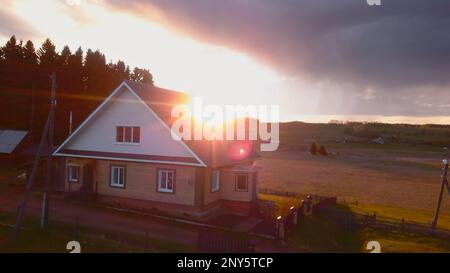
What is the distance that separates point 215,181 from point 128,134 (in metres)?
6.85

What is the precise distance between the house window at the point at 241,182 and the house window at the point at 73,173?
11795mm

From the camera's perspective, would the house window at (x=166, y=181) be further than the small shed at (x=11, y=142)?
No

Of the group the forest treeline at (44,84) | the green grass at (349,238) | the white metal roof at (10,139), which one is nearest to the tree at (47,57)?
the forest treeline at (44,84)

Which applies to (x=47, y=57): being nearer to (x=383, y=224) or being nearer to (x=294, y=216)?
(x=294, y=216)

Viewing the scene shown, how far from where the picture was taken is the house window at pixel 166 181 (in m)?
24.3

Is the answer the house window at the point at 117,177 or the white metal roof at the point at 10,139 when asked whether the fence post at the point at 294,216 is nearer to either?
the house window at the point at 117,177

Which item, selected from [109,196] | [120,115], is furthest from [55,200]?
[120,115]

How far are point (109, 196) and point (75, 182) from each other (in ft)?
11.2

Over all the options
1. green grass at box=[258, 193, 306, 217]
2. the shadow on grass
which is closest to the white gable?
green grass at box=[258, 193, 306, 217]

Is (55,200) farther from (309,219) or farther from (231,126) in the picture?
(309,219)

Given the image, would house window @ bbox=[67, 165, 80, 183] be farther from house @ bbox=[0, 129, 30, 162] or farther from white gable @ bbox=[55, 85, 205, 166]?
house @ bbox=[0, 129, 30, 162]

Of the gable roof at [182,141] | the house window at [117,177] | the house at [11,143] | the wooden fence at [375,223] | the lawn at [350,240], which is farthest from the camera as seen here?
the house at [11,143]

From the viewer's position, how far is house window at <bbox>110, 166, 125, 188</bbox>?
2615 cm

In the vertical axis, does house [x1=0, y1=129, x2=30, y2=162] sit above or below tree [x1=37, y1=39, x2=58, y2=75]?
below
